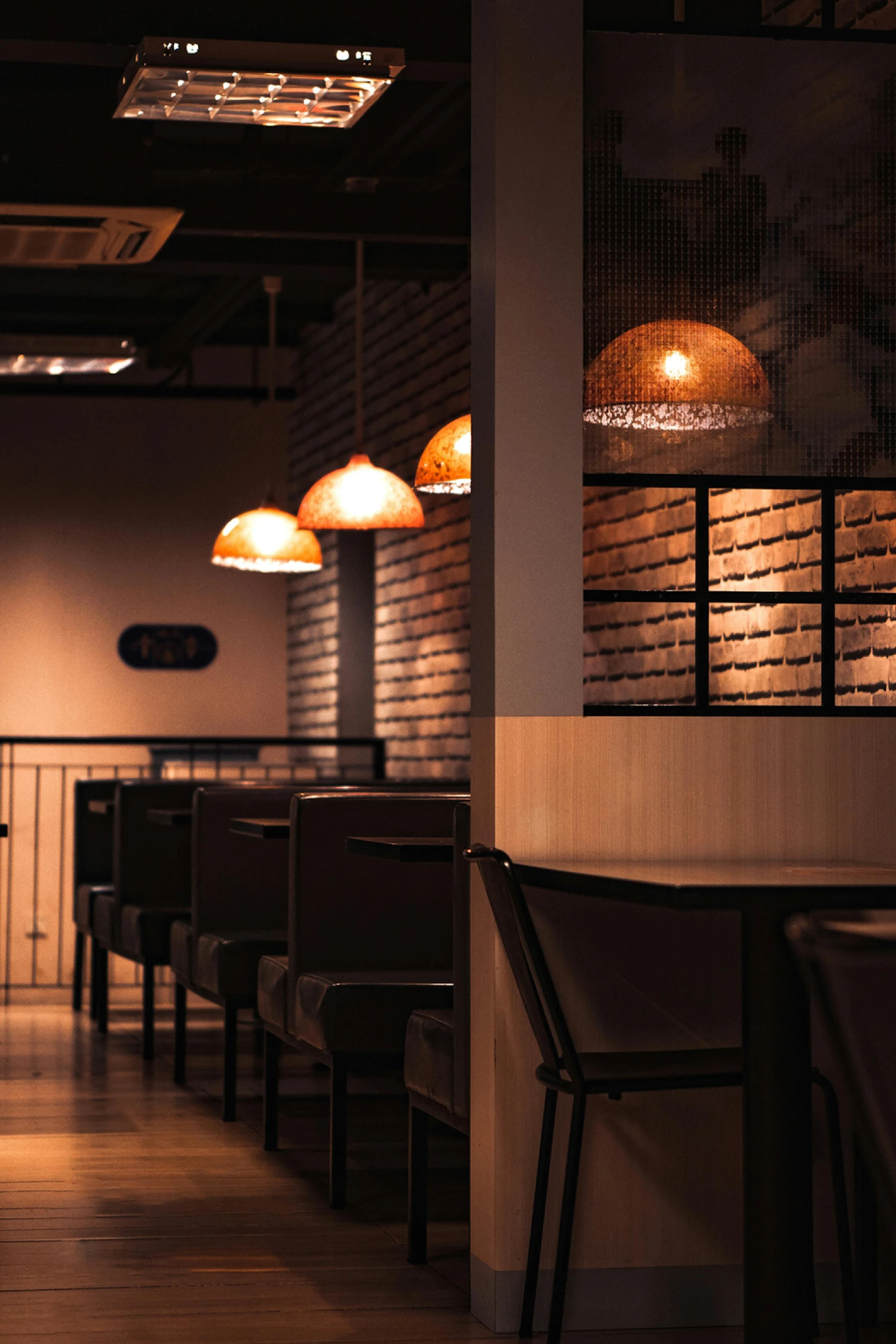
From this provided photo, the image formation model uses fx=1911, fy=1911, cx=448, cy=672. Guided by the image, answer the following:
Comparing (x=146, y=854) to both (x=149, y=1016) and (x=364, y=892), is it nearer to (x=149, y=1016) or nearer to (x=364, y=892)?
(x=149, y=1016)

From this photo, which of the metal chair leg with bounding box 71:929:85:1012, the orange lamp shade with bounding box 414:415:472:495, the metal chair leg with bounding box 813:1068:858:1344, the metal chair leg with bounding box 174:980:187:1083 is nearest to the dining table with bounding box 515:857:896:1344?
the metal chair leg with bounding box 813:1068:858:1344

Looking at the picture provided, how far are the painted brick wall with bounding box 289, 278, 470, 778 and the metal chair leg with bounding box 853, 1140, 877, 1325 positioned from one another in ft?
13.3

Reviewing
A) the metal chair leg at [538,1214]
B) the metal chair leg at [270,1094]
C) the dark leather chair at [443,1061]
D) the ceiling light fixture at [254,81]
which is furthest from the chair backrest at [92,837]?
the metal chair leg at [538,1214]

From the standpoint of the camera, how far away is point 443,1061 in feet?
12.0

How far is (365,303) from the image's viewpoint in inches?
368

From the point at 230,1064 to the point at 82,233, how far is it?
2.61 meters

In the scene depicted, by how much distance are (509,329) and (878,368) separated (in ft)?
2.36

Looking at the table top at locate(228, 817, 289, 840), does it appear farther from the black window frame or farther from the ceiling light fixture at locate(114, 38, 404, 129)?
the ceiling light fixture at locate(114, 38, 404, 129)

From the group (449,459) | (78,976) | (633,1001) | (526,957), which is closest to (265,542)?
(449,459)

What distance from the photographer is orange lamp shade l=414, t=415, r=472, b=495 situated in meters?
5.44

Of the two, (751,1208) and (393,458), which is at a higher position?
(393,458)

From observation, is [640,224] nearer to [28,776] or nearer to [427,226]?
[427,226]

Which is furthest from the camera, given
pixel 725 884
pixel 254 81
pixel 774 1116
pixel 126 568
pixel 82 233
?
pixel 126 568

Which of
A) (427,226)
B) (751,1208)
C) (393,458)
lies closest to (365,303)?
(393,458)
